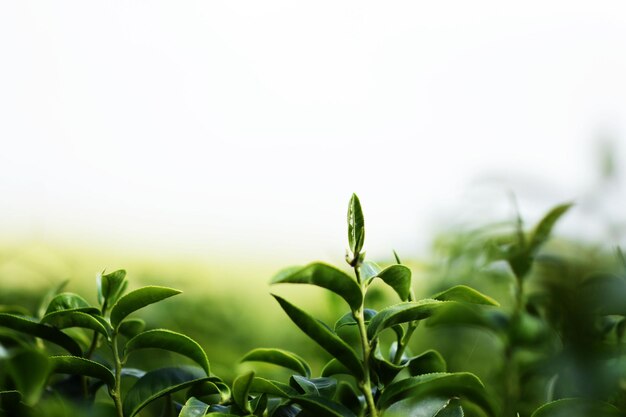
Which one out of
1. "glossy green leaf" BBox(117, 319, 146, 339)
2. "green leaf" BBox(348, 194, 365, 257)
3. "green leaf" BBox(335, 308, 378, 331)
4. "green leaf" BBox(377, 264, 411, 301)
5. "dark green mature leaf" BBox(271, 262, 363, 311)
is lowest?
"glossy green leaf" BBox(117, 319, 146, 339)

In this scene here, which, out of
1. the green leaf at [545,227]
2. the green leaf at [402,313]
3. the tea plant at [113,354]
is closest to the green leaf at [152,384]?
the tea plant at [113,354]

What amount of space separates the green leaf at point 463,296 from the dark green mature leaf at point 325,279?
0.16ft

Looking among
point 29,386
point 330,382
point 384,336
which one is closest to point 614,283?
point 330,382

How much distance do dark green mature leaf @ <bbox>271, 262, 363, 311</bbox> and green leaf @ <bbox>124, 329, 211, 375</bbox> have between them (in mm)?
93

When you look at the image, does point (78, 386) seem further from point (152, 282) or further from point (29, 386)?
point (152, 282)

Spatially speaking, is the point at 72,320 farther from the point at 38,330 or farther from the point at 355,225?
the point at 355,225

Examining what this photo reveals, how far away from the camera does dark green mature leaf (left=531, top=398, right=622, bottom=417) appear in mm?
315

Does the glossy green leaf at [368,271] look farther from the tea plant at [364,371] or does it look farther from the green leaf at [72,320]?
the green leaf at [72,320]

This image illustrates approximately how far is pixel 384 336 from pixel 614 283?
687 mm

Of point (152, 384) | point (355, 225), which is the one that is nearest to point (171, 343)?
point (152, 384)

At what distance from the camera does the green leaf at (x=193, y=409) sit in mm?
341

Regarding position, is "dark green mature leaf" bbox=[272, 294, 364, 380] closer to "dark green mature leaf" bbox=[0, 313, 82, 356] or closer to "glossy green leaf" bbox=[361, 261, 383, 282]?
"glossy green leaf" bbox=[361, 261, 383, 282]

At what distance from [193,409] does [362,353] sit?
0.29 feet

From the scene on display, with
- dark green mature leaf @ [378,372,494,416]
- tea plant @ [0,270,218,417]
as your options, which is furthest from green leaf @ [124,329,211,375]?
dark green mature leaf @ [378,372,494,416]
